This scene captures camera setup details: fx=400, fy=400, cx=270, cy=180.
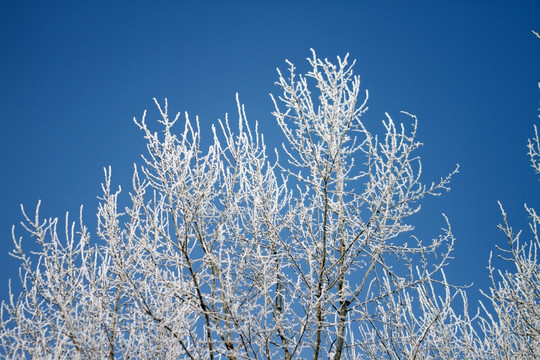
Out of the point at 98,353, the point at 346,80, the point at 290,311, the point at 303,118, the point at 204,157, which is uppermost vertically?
the point at 346,80

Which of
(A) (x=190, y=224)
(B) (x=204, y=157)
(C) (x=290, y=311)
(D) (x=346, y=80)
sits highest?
(D) (x=346, y=80)

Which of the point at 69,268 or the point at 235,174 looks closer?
the point at 235,174

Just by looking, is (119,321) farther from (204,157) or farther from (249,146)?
(249,146)

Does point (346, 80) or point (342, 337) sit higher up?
point (346, 80)

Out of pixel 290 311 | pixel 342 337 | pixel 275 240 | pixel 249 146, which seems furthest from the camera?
pixel 249 146

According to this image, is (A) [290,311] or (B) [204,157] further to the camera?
(B) [204,157]

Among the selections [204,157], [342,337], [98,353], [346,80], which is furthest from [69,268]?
[346,80]

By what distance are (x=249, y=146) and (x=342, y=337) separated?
2288mm

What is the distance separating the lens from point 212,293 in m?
3.93

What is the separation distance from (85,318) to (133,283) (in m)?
1.00

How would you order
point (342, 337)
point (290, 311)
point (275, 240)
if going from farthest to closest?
point (275, 240) → point (342, 337) → point (290, 311)

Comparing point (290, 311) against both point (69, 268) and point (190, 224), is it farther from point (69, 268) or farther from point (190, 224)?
point (69, 268)

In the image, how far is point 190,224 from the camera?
3.90m

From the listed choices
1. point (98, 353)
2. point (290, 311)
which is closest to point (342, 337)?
point (290, 311)
